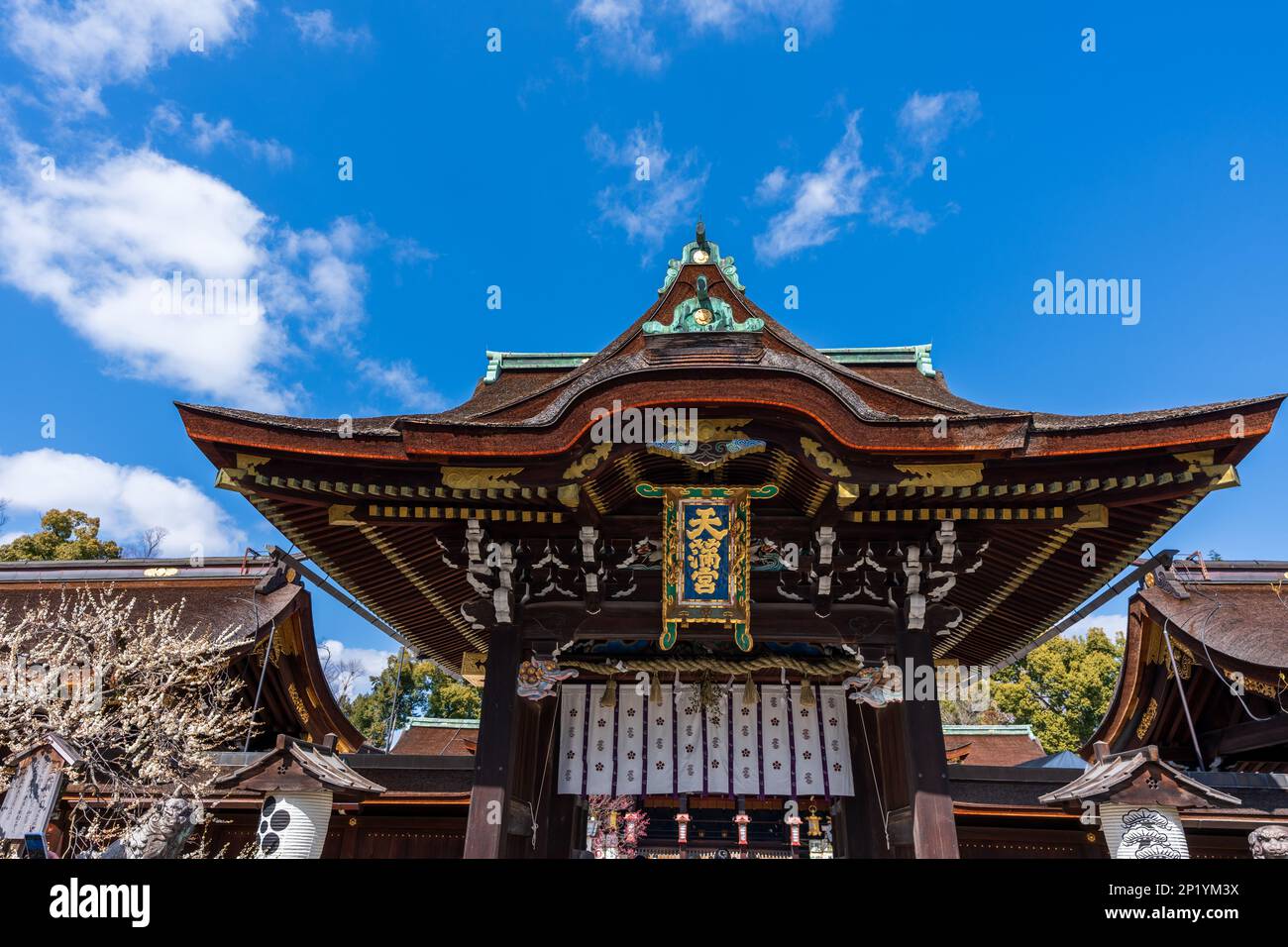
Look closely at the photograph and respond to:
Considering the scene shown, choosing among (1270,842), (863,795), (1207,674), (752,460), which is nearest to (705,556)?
(752,460)

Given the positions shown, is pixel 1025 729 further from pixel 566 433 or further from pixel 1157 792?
pixel 566 433

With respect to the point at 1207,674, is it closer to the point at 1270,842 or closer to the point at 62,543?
the point at 1270,842

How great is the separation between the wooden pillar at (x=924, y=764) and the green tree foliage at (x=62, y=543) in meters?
33.4

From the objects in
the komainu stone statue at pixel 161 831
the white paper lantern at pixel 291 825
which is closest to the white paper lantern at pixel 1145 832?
the white paper lantern at pixel 291 825

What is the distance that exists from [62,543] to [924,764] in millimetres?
36150

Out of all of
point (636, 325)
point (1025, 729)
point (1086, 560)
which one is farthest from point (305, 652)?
point (1025, 729)

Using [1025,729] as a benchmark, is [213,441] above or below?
above

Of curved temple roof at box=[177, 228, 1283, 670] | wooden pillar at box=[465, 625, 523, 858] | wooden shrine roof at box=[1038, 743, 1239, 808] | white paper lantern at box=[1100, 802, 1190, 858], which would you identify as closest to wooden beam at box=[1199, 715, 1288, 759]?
wooden shrine roof at box=[1038, 743, 1239, 808]

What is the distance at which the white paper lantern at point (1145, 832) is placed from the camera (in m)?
Result: 7.00

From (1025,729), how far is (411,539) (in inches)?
635

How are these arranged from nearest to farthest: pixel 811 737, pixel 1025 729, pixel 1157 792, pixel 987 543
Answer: pixel 1157 792
pixel 987 543
pixel 811 737
pixel 1025 729

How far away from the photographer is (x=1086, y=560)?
8305mm
